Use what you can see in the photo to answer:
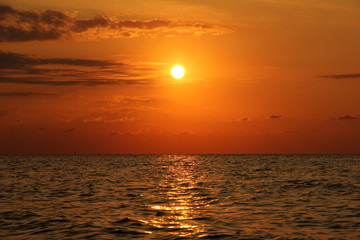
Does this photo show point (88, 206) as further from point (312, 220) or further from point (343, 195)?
point (343, 195)

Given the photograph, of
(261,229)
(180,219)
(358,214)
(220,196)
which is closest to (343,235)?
(261,229)

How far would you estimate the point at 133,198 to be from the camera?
40.6 meters

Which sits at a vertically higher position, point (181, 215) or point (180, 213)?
point (180, 213)

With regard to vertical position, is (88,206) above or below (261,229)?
above

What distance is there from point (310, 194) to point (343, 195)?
111 inches

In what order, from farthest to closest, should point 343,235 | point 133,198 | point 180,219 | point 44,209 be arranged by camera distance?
point 133,198 → point 44,209 → point 180,219 → point 343,235

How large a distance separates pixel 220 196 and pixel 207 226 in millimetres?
15057

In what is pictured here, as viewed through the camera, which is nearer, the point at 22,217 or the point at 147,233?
the point at 147,233

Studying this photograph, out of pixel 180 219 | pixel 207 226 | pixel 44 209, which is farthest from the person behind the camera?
pixel 44 209

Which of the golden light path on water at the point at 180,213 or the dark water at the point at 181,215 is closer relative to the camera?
the dark water at the point at 181,215

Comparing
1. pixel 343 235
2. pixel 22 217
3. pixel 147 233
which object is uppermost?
pixel 22 217

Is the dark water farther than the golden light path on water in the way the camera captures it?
No

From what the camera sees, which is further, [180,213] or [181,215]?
[180,213]

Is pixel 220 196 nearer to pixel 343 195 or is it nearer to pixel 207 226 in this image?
pixel 343 195
